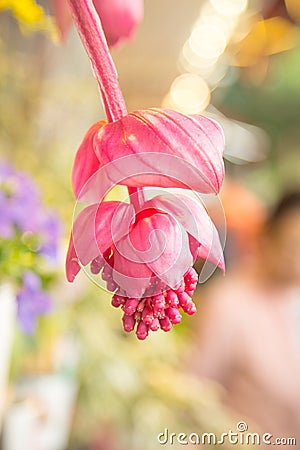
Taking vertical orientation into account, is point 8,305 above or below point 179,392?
above

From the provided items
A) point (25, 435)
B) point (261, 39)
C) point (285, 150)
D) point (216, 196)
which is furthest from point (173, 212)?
point (285, 150)

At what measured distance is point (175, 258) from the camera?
0.52 ft

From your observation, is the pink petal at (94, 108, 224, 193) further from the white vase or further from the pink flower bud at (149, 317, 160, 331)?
the white vase

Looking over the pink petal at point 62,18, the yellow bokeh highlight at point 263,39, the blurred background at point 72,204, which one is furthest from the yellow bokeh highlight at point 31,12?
the yellow bokeh highlight at point 263,39

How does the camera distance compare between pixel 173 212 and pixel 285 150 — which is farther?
pixel 285 150

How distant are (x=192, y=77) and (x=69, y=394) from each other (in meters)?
0.33

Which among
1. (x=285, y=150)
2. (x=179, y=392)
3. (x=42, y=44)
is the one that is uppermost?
(x=42, y=44)

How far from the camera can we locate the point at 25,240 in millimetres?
499

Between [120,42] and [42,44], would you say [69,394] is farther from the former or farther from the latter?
[120,42]

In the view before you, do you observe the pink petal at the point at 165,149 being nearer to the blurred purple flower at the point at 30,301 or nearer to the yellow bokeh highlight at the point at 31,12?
the yellow bokeh highlight at the point at 31,12

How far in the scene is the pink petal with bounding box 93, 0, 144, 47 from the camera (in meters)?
0.23

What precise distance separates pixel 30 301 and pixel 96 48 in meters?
0.34

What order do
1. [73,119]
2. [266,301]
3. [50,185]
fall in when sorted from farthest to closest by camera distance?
[266,301] → [73,119] → [50,185]

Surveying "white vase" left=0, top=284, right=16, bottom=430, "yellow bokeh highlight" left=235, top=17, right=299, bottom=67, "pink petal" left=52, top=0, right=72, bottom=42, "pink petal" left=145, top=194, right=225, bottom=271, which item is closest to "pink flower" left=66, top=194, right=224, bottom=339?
"pink petal" left=145, top=194, right=225, bottom=271
